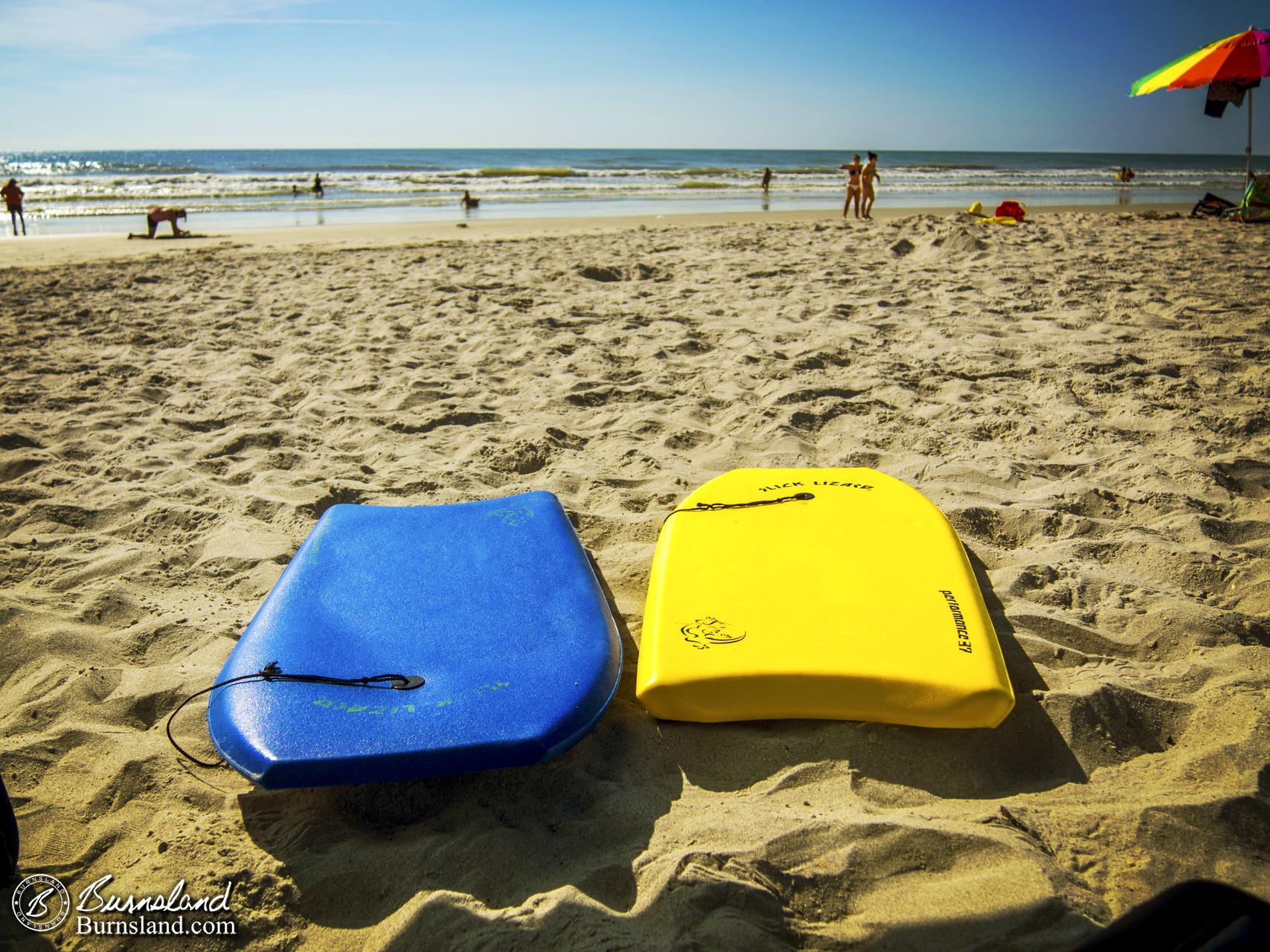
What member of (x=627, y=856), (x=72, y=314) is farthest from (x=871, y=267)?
(x=72, y=314)

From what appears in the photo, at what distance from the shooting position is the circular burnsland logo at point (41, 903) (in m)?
1.25

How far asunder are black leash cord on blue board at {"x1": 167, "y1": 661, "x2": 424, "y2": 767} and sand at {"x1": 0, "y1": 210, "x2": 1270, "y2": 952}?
2.3 inches

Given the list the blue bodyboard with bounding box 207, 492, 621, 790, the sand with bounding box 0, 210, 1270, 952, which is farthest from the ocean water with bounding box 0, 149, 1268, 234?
the blue bodyboard with bounding box 207, 492, 621, 790

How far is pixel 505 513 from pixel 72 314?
4.93m

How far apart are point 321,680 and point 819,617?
1.12 metres

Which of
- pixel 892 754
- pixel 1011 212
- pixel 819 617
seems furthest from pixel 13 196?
pixel 892 754

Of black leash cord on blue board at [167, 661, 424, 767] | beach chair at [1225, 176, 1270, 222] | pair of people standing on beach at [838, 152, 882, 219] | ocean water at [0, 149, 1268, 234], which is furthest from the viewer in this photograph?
ocean water at [0, 149, 1268, 234]

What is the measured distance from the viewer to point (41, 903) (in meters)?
1.28

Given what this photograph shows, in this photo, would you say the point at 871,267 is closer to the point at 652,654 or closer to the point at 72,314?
the point at 652,654

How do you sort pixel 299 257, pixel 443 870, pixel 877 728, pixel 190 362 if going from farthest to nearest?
pixel 299 257 → pixel 190 362 → pixel 877 728 → pixel 443 870

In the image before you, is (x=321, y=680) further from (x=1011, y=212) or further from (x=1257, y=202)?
(x=1257, y=202)

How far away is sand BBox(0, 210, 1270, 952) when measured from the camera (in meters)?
1.29

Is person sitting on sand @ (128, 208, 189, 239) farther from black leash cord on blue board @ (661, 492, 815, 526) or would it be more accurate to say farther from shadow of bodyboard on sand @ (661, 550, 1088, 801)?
shadow of bodyboard on sand @ (661, 550, 1088, 801)

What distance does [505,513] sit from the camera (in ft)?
7.41
